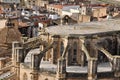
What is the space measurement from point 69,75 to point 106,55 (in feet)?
17.5

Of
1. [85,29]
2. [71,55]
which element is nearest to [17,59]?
[71,55]

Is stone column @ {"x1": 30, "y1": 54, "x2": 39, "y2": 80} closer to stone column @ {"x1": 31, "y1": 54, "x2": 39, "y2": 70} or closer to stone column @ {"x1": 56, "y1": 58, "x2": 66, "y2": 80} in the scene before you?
stone column @ {"x1": 31, "y1": 54, "x2": 39, "y2": 70}

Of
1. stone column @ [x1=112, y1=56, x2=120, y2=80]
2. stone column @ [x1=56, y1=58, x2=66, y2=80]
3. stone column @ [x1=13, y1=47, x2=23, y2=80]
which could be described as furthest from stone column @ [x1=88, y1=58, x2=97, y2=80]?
stone column @ [x1=13, y1=47, x2=23, y2=80]

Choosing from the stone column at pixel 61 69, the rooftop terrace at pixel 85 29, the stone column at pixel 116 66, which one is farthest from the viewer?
the rooftop terrace at pixel 85 29

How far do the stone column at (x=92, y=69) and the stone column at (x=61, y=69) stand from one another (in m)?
2.83

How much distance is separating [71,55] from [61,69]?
4.45 meters

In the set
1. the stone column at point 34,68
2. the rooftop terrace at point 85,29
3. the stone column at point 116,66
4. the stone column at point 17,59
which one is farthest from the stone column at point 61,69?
the stone column at point 17,59

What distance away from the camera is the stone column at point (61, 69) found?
45625mm

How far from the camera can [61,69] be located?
4591 cm

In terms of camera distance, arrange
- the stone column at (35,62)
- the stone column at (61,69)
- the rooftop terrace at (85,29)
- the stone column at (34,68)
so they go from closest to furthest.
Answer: the stone column at (61,69)
the stone column at (35,62)
the stone column at (34,68)
the rooftop terrace at (85,29)

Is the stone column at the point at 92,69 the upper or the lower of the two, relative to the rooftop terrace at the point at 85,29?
lower

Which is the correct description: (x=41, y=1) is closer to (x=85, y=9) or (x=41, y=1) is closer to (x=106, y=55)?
(x=85, y=9)

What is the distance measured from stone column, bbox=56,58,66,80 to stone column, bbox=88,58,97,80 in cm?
283

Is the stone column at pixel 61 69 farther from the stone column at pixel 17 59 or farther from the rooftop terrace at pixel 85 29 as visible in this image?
the stone column at pixel 17 59
